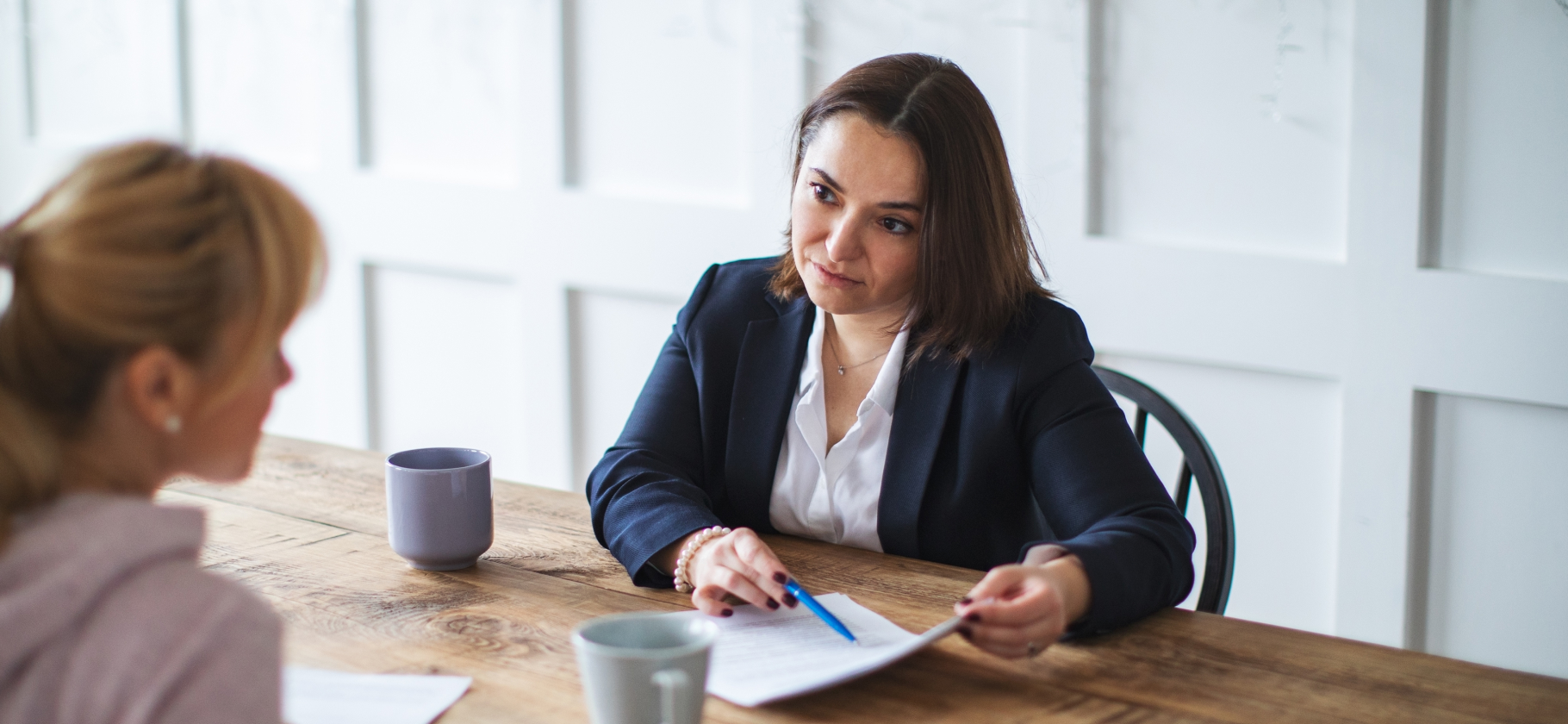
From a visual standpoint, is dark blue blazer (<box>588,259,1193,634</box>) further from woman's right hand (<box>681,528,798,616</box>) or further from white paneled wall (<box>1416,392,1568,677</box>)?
white paneled wall (<box>1416,392,1568,677</box>)

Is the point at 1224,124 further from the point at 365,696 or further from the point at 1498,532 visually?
the point at 365,696

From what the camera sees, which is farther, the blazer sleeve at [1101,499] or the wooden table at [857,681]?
the blazer sleeve at [1101,499]

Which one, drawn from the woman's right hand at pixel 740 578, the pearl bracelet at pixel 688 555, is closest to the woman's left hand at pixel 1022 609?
the woman's right hand at pixel 740 578

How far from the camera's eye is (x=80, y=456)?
75 centimetres

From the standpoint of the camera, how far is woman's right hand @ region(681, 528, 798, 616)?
1.13 m

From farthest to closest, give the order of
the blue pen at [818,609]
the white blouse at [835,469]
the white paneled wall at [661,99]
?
the white paneled wall at [661,99] → the white blouse at [835,469] → the blue pen at [818,609]

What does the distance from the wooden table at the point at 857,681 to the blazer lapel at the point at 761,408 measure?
156 millimetres

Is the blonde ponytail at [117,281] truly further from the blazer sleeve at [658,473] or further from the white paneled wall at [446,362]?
the white paneled wall at [446,362]

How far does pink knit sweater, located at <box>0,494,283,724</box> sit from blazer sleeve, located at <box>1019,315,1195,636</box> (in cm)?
67

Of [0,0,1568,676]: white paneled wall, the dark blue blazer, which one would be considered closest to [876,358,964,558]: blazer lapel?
the dark blue blazer

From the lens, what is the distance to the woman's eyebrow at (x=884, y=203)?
142 centimetres

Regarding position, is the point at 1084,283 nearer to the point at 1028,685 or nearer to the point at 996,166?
the point at 996,166

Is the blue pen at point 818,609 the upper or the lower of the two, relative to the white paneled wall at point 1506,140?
lower

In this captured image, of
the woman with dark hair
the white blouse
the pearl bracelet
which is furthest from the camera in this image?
the white blouse
